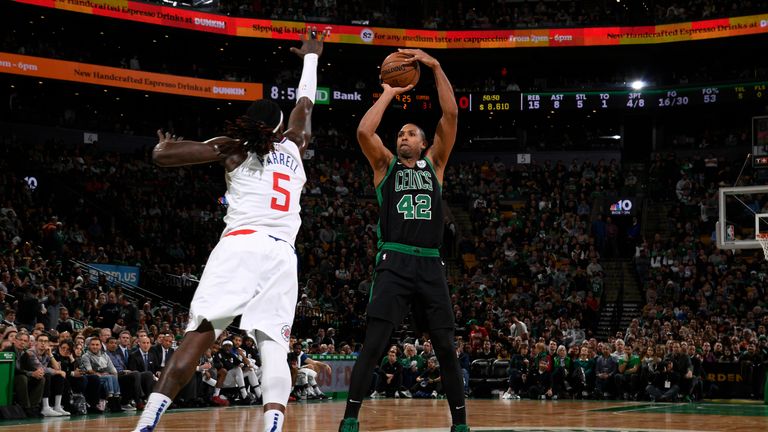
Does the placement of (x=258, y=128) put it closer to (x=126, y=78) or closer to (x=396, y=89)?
(x=396, y=89)

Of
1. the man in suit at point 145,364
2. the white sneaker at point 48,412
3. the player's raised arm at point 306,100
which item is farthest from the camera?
the man in suit at point 145,364

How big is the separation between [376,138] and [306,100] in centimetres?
98

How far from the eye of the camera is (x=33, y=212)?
1043 inches

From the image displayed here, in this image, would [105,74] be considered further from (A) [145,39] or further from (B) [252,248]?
(B) [252,248]

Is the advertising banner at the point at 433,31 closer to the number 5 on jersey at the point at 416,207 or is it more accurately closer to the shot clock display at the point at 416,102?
the shot clock display at the point at 416,102

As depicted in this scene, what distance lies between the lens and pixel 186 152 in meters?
5.52

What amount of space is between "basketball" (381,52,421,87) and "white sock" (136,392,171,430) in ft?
10.5

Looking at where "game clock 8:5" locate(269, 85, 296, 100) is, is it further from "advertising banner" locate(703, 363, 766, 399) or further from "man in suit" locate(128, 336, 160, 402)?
"man in suit" locate(128, 336, 160, 402)

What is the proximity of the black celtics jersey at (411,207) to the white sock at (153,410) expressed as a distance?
2293mm

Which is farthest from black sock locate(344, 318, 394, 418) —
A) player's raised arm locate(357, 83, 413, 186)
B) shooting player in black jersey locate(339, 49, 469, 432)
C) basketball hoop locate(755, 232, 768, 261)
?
basketball hoop locate(755, 232, 768, 261)

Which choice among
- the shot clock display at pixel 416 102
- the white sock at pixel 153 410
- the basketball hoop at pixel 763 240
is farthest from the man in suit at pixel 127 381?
the shot clock display at pixel 416 102

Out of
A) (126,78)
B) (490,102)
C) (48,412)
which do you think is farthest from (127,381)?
(490,102)

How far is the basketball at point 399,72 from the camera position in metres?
7.28

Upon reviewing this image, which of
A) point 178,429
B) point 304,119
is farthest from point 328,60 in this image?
point 304,119
